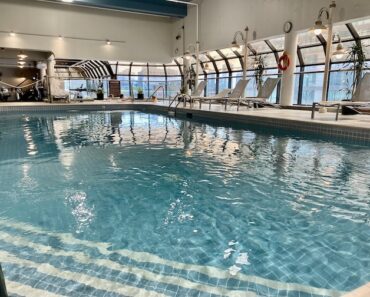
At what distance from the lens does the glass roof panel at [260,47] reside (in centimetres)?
1107

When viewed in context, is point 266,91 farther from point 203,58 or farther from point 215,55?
point 203,58

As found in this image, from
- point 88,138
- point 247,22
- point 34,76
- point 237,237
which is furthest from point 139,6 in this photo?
point 237,237

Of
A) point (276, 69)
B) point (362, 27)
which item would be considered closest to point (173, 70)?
point (276, 69)

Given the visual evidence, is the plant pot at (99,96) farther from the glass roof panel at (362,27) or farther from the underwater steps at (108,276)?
the underwater steps at (108,276)

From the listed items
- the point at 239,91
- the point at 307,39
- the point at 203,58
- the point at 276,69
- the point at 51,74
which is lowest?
the point at 239,91

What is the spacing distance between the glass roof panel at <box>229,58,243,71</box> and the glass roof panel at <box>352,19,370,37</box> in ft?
17.6

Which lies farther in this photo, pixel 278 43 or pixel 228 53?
pixel 228 53

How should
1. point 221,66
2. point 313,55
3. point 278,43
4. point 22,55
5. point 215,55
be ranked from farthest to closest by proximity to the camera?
point 22,55 < point 221,66 < point 215,55 < point 278,43 < point 313,55

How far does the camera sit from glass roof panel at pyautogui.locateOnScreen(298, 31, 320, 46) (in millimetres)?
9348

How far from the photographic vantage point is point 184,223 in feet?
6.86

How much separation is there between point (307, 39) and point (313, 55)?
1.86 feet

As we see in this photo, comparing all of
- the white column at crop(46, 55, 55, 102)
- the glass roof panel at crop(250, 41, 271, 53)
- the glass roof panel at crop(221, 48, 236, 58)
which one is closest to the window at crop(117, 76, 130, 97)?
the white column at crop(46, 55, 55, 102)

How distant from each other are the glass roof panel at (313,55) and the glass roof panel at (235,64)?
131 inches

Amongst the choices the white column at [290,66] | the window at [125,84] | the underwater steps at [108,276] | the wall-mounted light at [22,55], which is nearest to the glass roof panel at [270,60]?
the white column at [290,66]
